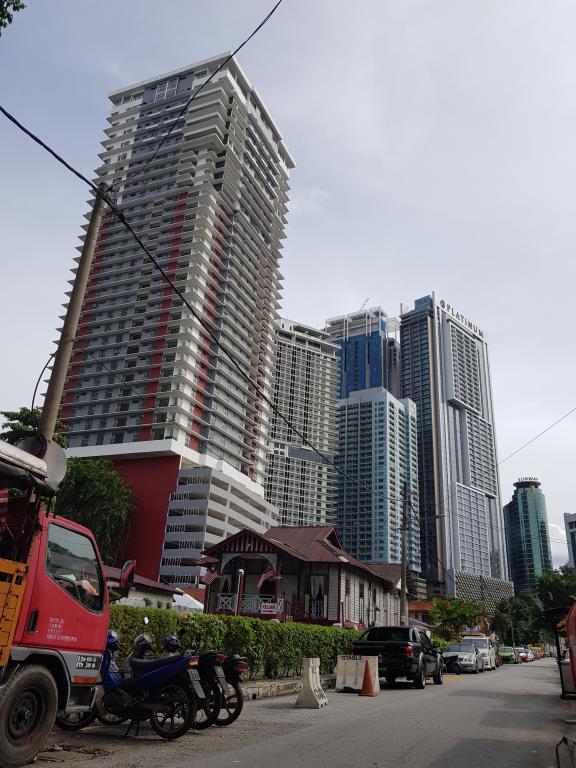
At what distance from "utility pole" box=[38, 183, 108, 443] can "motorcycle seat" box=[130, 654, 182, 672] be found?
3296mm

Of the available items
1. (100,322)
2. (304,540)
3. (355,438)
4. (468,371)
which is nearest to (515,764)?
(304,540)

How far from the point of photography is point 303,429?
151 m

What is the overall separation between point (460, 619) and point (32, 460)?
2289 inches

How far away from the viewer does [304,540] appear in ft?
108

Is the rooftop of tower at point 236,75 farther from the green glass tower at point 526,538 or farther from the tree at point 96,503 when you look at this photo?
the green glass tower at point 526,538

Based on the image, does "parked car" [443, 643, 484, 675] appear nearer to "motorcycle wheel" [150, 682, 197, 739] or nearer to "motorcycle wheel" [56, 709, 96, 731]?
"motorcycle wheel" [150, 682, 197, 739]

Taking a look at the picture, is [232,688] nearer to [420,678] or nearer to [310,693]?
[310,693]

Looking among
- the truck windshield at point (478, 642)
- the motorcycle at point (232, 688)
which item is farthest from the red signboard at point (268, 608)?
the motorcycle at point (232, 688)

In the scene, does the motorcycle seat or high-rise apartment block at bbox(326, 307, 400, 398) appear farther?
high-rise apartment block at bbox(326, 307, 400, 398)

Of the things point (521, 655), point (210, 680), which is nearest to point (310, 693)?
point (210, 680)

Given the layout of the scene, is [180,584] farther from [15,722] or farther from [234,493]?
[15,722]

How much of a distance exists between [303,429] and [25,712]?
5734 inches

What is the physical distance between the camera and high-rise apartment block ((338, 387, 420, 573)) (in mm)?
145750

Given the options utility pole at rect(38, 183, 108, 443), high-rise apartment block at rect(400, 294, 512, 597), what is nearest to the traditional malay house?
utility pole at rect(38, 183, 108, 443)
